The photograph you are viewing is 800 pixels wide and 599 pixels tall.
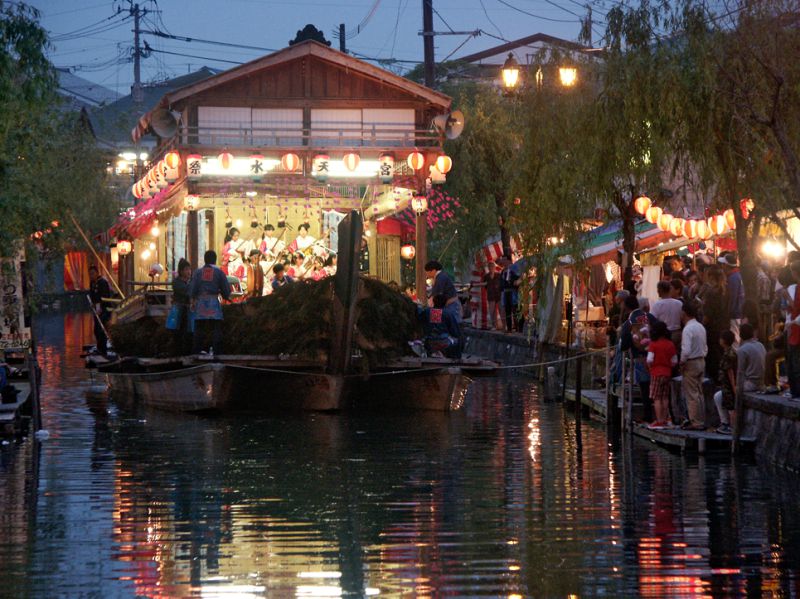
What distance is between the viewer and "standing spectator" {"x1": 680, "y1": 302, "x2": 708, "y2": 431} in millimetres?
17156

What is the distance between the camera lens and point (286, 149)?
32.6 meters

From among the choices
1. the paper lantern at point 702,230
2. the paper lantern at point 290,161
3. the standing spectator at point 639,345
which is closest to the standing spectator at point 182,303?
the paper lantern at point 290,161

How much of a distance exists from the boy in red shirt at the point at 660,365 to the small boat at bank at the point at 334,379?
16.2 feet

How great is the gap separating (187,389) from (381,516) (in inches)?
418

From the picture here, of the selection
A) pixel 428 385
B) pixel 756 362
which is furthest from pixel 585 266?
pixel 756 362

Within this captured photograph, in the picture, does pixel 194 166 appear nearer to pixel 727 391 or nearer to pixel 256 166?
pixel 256 166

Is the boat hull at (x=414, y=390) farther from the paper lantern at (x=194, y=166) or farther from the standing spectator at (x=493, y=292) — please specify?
the standing spectator at (x=493, y=292)

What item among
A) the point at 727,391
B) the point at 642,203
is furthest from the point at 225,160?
the point at 727,391

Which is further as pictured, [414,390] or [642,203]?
[642,203]

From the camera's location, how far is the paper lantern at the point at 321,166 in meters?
32.1

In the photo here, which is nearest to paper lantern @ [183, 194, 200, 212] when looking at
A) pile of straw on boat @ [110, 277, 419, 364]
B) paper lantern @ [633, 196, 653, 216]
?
pile of straw on boat @ [110, 277, 419, 364]

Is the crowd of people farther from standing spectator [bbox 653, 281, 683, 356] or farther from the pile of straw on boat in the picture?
the pile of straw on boat

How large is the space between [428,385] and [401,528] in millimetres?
10942

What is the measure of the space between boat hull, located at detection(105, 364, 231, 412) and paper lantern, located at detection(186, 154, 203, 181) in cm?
791
